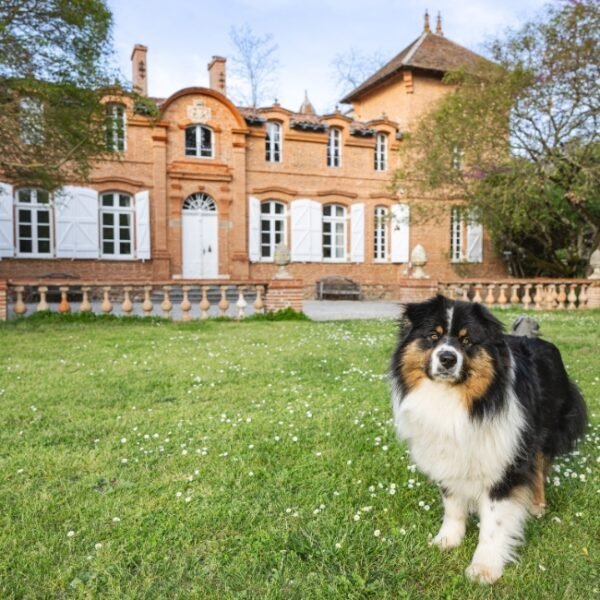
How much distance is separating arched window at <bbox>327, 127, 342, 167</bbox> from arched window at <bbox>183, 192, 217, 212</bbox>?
4941 mm

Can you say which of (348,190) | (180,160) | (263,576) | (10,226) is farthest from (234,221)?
(263,576)

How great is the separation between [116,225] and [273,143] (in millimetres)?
6652

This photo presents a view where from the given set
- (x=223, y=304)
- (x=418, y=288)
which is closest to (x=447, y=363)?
(x=223, y=304)

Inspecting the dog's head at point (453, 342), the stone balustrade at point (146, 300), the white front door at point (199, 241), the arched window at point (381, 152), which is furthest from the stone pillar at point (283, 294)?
the arched window at point (381, 152)

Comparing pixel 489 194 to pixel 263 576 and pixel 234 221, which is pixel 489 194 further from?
pixel 263 576

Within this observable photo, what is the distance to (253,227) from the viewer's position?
19.9m

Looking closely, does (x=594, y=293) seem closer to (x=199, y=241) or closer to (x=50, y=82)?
(x=199, y=241)

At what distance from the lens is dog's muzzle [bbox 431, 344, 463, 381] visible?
227 cm

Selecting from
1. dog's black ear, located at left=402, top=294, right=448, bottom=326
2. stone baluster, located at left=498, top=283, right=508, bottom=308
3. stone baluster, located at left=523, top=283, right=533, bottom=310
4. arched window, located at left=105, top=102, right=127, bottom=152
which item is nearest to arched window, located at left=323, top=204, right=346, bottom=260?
stone baluster, located at left=498, top=283, right=508, bottom=308

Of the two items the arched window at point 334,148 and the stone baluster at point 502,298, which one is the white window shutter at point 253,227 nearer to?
the arched window at point 334,148

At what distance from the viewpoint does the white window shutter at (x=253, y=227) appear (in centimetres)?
1988

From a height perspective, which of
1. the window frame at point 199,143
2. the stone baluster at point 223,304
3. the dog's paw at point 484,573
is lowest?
the dog's paw at point 484,573

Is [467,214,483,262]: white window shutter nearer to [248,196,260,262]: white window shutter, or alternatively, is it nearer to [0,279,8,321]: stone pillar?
[248,196,260,262]: white window shutter

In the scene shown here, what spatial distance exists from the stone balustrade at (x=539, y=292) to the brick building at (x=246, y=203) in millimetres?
5088
